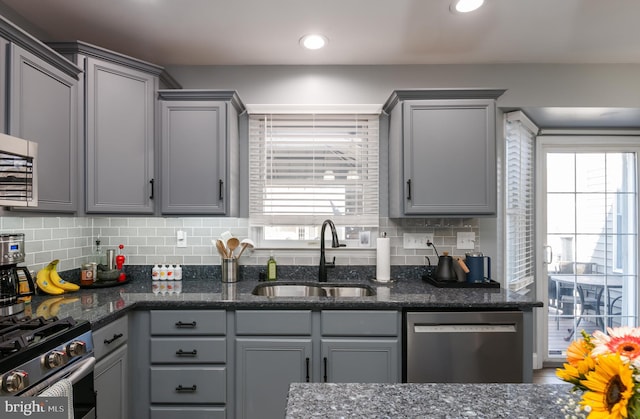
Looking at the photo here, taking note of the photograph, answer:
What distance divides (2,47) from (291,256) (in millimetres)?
2013

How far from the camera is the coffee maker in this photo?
1761mm

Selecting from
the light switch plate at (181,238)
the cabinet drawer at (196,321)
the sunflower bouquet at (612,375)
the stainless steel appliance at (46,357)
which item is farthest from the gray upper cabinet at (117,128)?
the sunflower bouquet at (612,375)

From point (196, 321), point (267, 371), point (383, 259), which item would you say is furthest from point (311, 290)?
point (196, 321)

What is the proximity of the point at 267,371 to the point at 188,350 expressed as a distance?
0.48m

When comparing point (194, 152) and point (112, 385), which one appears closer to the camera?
point (112, 385)

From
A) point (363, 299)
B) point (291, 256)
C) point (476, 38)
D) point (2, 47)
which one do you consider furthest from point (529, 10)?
point (2, 47)

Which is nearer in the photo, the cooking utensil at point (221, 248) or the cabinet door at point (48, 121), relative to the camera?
the cabinet door at point (48, 121)

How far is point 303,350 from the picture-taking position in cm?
207

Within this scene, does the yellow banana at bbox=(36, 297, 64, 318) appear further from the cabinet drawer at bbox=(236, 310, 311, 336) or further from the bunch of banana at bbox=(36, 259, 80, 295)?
the cabinet drawer at bbox=(236, 310, 311, 336)

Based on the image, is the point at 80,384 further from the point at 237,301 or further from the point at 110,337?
the point at 237,301

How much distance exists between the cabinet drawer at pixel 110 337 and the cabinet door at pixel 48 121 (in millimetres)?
688

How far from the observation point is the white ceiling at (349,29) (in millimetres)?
2020

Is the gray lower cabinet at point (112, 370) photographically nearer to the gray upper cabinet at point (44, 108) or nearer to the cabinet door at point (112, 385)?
the cabinet door at point (112, 385)

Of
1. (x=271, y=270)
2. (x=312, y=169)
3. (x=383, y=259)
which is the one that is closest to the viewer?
(x=383, y=259)
